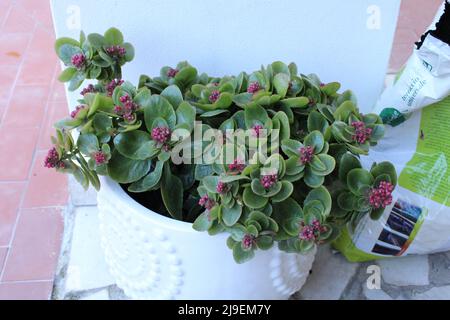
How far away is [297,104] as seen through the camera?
76 centimetres

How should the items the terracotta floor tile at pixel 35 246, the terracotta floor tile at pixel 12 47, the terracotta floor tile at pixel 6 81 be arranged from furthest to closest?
the terracotta floor tile at pixel 12 47 < the terracotta floor tile at pixel 6 81 < the terracotta floor tile at pixel 35 246

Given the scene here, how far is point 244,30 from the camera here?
92 centimetres

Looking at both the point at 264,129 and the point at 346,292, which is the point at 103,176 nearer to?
the point at 264,129

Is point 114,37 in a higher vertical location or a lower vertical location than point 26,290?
higher

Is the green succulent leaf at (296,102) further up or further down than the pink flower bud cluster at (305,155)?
further up

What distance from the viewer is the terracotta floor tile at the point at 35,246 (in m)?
1.07

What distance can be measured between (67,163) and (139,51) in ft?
0.93

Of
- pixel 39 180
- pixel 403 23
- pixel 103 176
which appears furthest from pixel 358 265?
pixel 403 23

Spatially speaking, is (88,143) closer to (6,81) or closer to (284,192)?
(284,192)

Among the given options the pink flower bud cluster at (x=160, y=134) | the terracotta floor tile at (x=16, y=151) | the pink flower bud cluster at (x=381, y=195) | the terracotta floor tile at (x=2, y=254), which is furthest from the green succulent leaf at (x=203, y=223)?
the terracotta floor tile at (x=16, y=151)

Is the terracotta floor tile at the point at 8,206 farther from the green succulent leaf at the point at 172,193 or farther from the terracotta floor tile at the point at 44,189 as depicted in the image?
the green succulent leaf at the point at 172,193

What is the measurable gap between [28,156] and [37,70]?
41cm

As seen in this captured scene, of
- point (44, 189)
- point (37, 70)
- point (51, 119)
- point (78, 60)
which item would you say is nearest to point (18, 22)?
point (37, 70)

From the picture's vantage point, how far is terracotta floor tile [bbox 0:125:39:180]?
1.30 metres
